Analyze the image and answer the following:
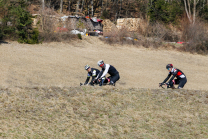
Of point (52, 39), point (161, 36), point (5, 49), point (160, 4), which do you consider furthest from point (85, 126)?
point (160, 4)

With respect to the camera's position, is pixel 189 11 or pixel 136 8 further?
pixel 136 8

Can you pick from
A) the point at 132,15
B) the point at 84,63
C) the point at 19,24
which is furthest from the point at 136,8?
the point at 84,63

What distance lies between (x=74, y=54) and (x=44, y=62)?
200 inches

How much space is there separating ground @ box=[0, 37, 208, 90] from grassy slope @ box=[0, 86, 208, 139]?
294 inches

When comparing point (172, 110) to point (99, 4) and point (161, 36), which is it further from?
point (99, 4)

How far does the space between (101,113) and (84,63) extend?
706 inches

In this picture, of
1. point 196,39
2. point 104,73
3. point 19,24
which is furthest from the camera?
point 196,39

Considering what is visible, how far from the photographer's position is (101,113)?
8008mm

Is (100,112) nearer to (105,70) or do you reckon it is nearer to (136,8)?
(105,70)

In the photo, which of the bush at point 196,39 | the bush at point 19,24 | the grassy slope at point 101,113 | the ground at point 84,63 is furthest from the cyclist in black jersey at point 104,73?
the bush at point 196,39

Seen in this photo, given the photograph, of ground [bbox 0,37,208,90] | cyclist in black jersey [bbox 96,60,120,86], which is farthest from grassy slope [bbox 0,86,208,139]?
ground [bbox 0,37,208,90]

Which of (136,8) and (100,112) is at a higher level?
(136,8)

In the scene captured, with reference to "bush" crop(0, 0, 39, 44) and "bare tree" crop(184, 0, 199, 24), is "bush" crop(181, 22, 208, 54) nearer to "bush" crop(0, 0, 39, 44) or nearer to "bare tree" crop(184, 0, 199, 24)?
"bare tree" crop(184, 0, 199, 24)

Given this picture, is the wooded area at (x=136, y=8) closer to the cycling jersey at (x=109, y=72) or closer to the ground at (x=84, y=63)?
the ground at (x=84, y=63)
